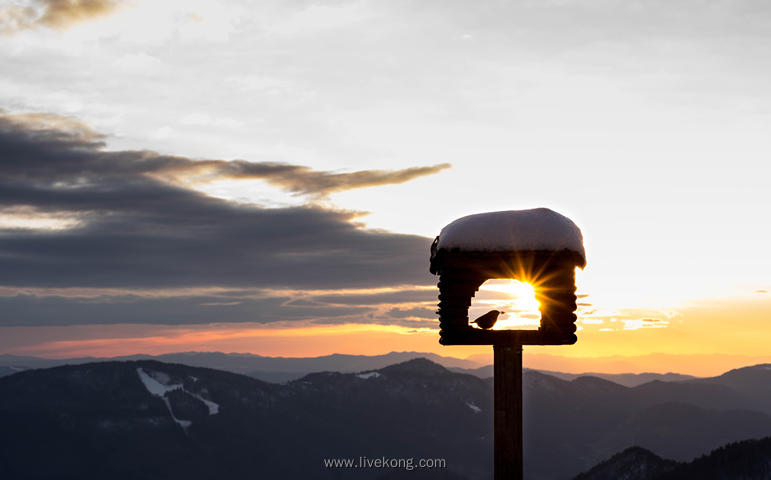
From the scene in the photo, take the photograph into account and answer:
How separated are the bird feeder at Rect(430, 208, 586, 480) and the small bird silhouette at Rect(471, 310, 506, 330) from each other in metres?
0.01

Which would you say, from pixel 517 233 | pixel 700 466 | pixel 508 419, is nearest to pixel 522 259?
pixel 517 233

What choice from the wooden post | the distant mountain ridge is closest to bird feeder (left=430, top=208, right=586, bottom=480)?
the wooden post

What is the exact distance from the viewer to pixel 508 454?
9.65 metres

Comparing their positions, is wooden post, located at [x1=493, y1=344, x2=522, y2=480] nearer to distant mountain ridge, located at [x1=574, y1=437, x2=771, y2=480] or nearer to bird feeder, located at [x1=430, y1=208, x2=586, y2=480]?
bird feeder, located at [x1=430, y1=208, x2=586, y2=480]

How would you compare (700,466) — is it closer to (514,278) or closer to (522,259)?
(514,278)

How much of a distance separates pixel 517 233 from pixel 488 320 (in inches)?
54.6

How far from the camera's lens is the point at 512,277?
35.7 ft

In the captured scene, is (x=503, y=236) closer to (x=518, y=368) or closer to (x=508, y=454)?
(x=518, y=368)

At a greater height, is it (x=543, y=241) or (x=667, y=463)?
(x=543, y=241)

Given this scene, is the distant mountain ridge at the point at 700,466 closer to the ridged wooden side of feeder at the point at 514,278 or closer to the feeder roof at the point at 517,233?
the ridged wooden side of feeder at the point at 514,278

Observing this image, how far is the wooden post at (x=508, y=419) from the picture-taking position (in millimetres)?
9625

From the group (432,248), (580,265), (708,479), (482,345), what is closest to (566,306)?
(580,265)

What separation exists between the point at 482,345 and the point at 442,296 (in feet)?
4.22

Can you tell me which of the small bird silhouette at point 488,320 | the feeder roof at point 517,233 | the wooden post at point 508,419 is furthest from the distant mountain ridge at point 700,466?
the wooden post at point 508,419
